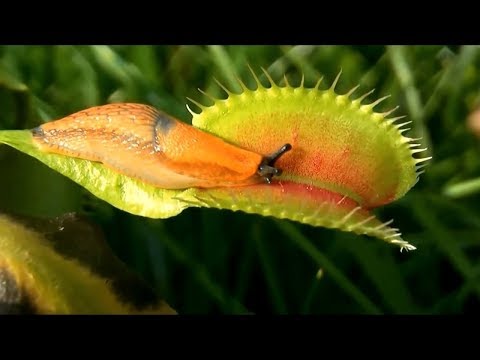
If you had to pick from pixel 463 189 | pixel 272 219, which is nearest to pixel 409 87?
pixel 463 189

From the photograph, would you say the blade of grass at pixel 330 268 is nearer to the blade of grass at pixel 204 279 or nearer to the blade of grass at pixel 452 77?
the blade of grass at pixel 204 279

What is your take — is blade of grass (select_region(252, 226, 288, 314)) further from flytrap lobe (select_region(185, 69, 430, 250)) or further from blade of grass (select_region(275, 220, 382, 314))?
flytrap lobe (select_region(185, 69, 430, 250))

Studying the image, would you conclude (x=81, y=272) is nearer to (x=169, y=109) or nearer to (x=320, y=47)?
(x=169, y=109)

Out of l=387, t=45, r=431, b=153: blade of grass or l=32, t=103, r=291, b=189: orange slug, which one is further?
l=387, t=45, r=431, b=153: blade of grass

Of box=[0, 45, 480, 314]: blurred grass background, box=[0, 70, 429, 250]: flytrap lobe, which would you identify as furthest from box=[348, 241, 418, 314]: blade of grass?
box=[0, 70, 429, 250]: flytrap lobe

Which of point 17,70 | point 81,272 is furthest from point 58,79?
point 81,272

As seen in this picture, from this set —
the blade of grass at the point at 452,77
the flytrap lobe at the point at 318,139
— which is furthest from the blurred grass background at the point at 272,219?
the flytrap lobe at the point at 318,139
